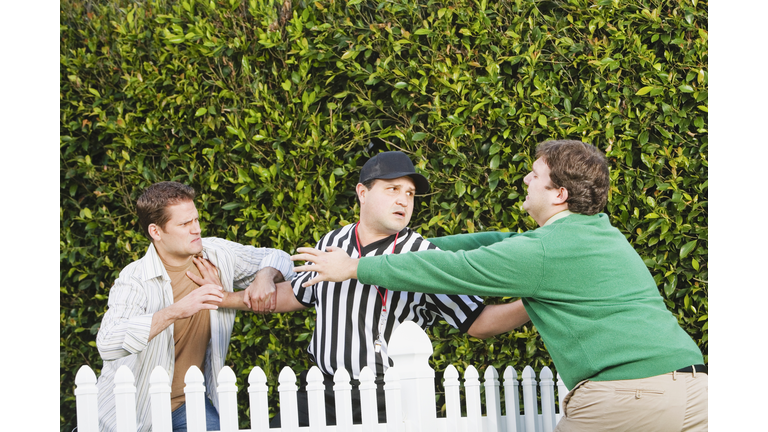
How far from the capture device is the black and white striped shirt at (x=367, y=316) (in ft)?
9.55

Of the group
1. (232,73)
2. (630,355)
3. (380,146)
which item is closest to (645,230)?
(630,355)

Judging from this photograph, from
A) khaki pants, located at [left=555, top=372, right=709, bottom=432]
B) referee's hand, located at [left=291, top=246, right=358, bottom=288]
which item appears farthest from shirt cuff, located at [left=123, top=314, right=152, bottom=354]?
khaki pants, located at [left=555, top=372, right=709, bottom=432]

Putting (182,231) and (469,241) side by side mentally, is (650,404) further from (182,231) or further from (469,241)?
(182,231)

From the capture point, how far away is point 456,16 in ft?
12.1

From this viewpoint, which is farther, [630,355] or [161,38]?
[161,38]

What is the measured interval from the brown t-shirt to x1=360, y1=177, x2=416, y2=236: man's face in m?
1.03

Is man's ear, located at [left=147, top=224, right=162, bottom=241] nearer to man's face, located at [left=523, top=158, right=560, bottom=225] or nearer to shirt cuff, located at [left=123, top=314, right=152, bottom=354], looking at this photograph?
shirt cuff, located at [left=123, top=314, right=152, bottom=354]

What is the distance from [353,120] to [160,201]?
1187 mm

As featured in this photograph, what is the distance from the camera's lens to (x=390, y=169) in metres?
3.07

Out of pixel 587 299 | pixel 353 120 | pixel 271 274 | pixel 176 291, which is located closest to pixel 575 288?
pixel 587 299

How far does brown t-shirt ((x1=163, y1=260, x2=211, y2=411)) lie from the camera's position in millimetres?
3355

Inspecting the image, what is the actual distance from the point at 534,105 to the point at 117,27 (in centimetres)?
274

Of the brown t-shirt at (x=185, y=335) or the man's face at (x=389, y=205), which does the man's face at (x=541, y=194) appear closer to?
the man's face at (x=389, y=205)

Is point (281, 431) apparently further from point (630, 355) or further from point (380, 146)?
point (380, 146)
